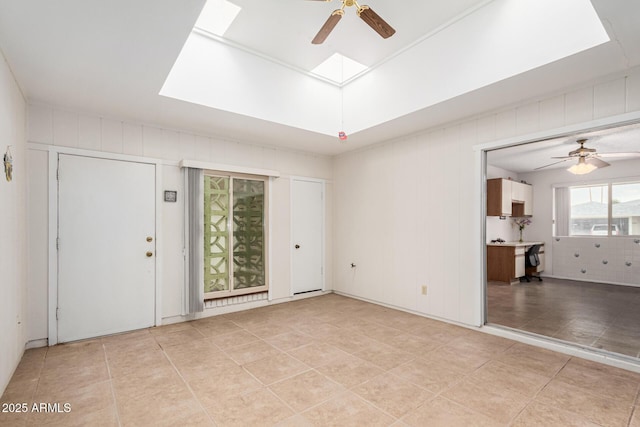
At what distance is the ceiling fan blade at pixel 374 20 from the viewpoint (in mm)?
2268

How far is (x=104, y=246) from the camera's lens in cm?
350

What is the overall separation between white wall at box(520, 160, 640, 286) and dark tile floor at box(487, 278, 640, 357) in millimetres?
409

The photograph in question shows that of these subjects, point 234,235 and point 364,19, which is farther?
point 234,235

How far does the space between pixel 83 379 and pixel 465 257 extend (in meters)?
3.95

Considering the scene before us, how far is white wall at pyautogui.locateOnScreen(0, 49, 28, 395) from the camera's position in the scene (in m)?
2.25

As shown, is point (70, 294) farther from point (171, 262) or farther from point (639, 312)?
point (639, 312)

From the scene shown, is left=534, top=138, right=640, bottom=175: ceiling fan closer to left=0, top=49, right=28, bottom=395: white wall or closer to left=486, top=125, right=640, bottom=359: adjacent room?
left=486, top=125, right=640, bottom=359: adjacent room

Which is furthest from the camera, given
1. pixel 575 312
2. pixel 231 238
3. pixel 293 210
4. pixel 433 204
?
pixel 293 210

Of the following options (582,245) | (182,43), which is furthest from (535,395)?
(582,245)

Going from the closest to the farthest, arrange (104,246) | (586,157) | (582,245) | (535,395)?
(535,395)
(104,246)
(586,157)
(582,245)

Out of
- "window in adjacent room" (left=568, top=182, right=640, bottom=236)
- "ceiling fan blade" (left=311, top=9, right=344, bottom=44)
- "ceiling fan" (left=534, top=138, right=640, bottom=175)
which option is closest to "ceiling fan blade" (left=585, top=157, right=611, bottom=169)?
"ceiling fan" (left=534, top=138, right=640, bottom=175)

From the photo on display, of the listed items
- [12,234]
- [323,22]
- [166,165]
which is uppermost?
[323,22]

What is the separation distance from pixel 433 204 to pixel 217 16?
130 inches

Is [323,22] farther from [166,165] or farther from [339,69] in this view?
[166,165]
